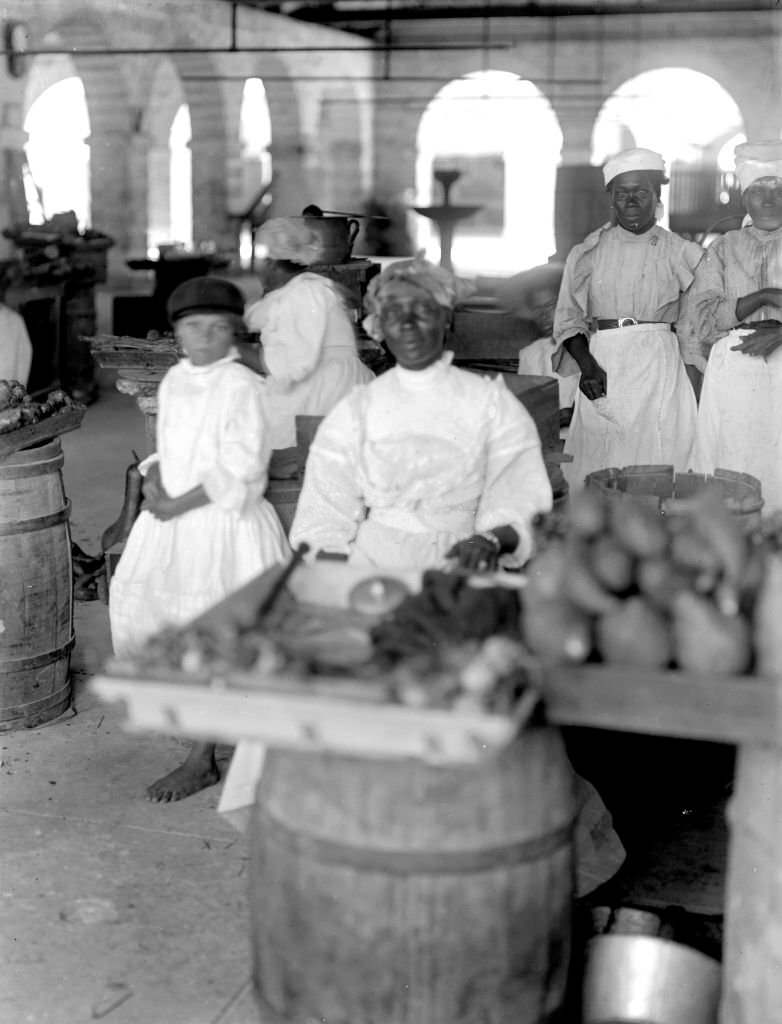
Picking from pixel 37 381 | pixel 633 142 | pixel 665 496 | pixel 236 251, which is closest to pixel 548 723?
pixel 665 496

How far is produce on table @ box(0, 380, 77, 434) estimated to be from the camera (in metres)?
5.00

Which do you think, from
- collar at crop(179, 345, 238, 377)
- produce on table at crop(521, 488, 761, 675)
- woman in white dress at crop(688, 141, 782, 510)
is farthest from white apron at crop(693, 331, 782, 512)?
Answer: produce on table at crop(521, 488, 761, 675)

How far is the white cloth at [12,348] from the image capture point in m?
7.13

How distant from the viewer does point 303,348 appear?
6.35 metres

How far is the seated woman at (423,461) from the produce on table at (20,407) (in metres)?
1.48

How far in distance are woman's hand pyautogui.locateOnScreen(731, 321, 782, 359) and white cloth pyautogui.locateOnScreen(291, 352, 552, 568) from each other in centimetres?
198

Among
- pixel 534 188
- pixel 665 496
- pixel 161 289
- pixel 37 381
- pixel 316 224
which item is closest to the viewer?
pixel 665 496

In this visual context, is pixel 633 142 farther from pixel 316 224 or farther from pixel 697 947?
pixel 697 947

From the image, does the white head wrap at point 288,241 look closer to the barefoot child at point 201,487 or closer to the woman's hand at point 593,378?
the woman's hand at point 593,378

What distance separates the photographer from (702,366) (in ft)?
20.1

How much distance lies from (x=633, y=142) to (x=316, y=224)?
54.6ft

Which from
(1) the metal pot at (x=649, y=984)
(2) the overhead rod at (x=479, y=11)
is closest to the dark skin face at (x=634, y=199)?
(1) the metal pot at (x=649, y=984)

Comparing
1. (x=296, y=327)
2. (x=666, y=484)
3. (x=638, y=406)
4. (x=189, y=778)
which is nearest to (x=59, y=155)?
(x=296, y=327)

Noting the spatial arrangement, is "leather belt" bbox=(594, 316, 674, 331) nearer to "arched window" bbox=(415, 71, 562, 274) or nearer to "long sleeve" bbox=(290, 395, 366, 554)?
"long sleeve" bbox=(290, 395, 366, 554)
